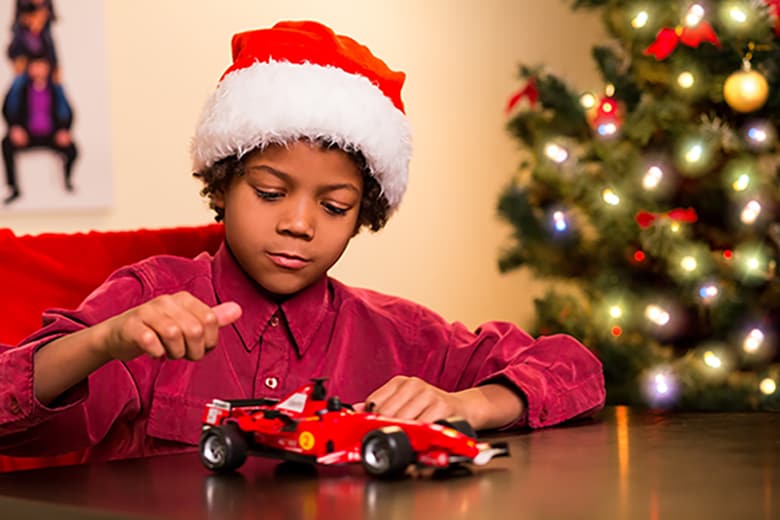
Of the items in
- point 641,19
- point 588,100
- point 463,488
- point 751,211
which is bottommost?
point 463,488

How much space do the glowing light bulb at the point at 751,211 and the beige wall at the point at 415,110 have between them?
1.08 m

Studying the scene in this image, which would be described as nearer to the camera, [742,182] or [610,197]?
[742,182]

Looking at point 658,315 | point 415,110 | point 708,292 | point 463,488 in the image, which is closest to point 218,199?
point 463,488

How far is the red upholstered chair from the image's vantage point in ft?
5.13

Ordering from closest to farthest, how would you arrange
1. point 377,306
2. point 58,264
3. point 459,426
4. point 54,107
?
1. point 459,426
2. point 377,306
3. point 58,264
4. point 54,107

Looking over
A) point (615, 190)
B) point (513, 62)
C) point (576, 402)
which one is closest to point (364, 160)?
point (576, 402)

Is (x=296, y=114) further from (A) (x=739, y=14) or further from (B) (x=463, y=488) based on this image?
(A) (x=739, y=14)

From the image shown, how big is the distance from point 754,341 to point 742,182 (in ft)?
1.30

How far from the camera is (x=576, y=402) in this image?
50.6 inches

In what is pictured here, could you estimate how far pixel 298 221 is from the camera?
1269 millimetres

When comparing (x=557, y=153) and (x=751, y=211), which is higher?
(x=557, y=153)

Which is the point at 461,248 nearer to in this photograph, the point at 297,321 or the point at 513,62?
the point at 513,62

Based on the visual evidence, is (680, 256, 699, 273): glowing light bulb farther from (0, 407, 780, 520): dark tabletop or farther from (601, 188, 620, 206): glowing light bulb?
(0, 407, 780, 520): dark tabletop

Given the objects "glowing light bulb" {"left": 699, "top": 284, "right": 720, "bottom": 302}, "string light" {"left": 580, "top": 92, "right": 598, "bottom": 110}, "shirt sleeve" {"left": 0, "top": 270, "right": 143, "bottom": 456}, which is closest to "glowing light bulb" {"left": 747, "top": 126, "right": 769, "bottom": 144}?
"glowing light bulb" {"left": 699, "top": 284, "right": 720, "bottom": 302}
